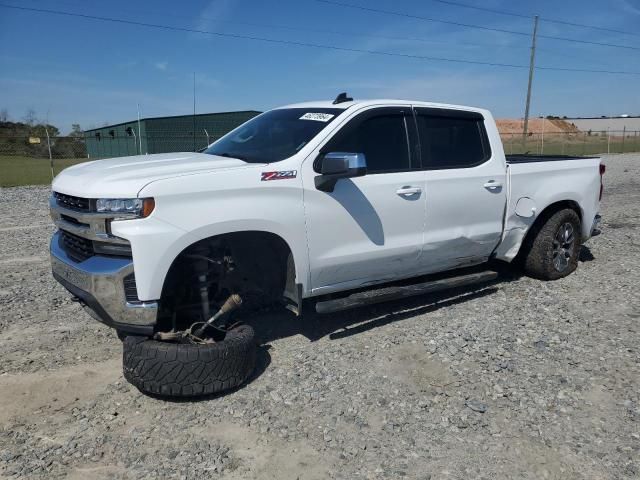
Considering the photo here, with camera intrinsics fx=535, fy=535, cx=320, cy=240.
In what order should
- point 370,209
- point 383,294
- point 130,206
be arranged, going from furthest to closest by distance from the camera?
point 383,294
point 370,209
point 130,206

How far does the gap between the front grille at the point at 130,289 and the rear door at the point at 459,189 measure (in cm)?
251

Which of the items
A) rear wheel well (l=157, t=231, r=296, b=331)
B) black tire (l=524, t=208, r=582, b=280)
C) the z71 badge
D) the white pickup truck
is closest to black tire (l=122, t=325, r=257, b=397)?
the white pickup truck

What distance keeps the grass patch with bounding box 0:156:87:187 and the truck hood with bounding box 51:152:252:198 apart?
1571cm

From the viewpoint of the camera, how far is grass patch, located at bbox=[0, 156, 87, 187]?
61.4 feet

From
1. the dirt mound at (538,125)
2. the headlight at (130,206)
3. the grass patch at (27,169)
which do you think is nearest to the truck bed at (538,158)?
the headlight at (130,206)

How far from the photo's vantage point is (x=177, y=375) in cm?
340

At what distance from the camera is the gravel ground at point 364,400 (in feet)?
9.62

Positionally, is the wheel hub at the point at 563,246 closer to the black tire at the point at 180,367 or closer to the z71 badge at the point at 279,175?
the z71 badge at the point at 279,175

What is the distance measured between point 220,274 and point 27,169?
83.3 feet

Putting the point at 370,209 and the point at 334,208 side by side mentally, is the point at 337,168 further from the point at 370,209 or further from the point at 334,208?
the point at 370,209

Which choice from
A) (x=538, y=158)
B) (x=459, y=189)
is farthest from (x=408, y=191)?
(x=538, y=158)

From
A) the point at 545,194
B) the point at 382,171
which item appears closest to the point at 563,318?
the point at 545,194

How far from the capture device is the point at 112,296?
3326 millimetres

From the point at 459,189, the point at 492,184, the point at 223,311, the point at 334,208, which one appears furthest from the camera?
the point at 492,184
